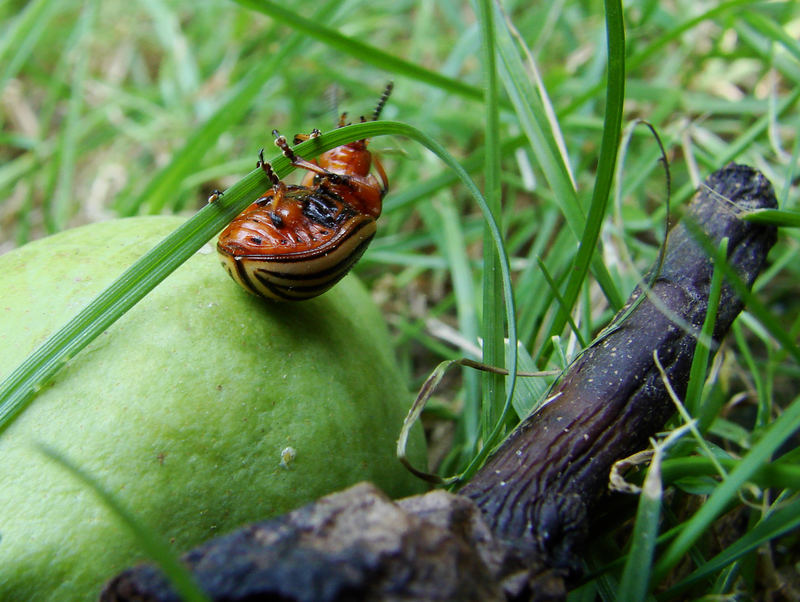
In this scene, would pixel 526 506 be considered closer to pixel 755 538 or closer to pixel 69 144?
pixel 755 538

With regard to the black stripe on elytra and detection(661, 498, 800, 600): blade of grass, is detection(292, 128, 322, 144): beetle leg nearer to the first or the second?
the black stripe on elytra

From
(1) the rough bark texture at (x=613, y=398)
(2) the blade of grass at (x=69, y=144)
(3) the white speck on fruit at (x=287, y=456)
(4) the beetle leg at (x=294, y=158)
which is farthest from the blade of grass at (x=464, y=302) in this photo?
(2) the blade of grass at (x=69, y=144)

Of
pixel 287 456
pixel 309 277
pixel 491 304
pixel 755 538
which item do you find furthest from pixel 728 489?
pixel 309 277

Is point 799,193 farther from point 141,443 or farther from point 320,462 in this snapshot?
point 141,443

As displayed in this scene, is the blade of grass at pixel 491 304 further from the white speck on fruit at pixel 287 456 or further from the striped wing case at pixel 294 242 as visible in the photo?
the white speck on fruit at pixel 287 456

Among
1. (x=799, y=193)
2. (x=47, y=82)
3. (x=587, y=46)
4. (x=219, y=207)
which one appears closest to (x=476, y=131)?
(x=587, y=46)

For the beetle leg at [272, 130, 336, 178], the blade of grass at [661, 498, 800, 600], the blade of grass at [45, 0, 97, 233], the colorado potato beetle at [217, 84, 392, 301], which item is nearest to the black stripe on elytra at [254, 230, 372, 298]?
the colorado potato beetle at [217, 84, 392, 301]

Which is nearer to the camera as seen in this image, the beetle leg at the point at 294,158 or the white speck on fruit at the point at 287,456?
the white speck on fruit at the point at 287,456
